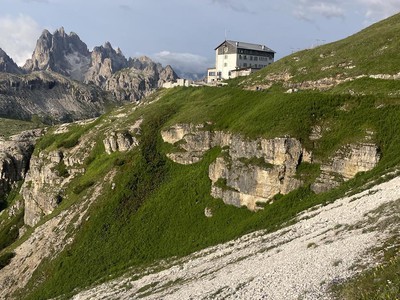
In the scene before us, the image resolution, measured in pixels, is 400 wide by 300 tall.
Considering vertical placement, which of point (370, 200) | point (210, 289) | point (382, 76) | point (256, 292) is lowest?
point (210, 289)

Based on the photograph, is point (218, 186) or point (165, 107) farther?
point (165, 107)

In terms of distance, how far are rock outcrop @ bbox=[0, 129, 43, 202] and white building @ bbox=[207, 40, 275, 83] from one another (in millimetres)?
74874

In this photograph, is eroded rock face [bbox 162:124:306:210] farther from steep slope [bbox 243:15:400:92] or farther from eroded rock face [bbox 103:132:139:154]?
eroded rock face [bbox 103:132:139:154]

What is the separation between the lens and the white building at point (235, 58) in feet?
448

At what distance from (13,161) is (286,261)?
439ft

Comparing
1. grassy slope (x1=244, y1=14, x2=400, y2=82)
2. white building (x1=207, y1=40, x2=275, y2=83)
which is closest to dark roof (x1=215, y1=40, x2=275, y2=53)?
white building (x1=207, y1=40, x2=275, y2=83)

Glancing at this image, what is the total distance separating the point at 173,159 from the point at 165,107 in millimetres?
25540

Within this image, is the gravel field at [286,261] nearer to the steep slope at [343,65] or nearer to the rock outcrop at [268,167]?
the rock outcrop at [268,167]

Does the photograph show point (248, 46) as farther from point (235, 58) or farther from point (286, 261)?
point (286, 261)

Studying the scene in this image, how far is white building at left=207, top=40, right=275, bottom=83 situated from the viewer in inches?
5379

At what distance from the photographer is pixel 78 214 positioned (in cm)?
8156

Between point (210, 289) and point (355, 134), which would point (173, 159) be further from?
point (210, 289)

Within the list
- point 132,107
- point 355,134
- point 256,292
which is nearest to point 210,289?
point 256,292

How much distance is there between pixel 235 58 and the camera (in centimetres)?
13588
